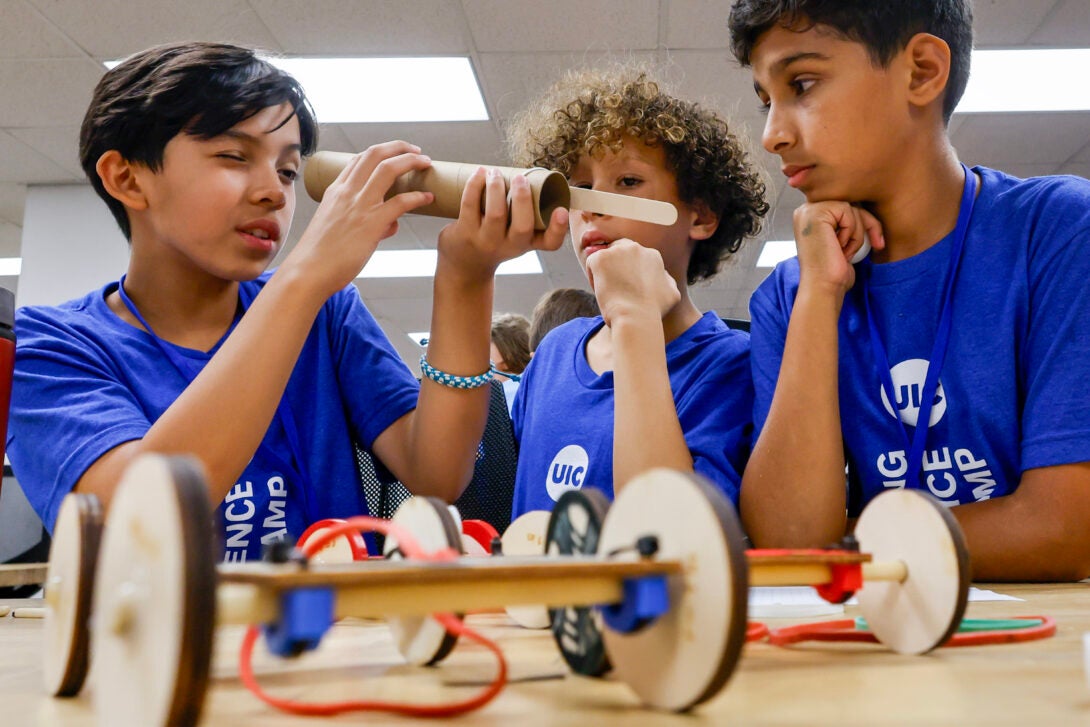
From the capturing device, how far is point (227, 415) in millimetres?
806

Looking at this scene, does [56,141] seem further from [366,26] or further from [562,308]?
[562,308]

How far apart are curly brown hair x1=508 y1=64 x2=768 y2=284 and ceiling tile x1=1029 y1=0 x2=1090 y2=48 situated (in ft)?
7.67

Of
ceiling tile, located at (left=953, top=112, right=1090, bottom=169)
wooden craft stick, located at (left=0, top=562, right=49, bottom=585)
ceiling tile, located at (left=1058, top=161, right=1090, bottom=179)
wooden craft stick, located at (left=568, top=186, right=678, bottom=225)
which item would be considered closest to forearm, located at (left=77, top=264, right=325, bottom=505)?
wooden craft stick, located at (left=568, top=186, right=678, bottom=225)

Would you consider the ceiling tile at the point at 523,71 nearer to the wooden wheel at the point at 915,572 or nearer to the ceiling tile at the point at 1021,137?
the ceiling tile at the point at 1021,137

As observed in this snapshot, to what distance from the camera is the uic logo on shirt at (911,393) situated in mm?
958

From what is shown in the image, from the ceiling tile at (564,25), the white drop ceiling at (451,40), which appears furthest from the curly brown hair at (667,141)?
the ceiling tile at (564,25)

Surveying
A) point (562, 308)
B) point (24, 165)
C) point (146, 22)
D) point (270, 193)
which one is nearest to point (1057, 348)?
point (270, 193)

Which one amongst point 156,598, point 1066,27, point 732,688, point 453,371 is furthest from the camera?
point 1066,27

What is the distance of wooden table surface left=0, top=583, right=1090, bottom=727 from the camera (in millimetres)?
312

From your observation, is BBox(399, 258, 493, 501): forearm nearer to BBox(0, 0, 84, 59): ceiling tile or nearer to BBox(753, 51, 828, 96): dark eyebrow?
BBox(753, 51, 828, 96): dark eyebrow

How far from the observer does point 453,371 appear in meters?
1.02

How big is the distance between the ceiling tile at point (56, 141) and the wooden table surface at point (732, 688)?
4057 mm

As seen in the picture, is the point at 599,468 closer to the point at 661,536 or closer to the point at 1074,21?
the point at 661,536

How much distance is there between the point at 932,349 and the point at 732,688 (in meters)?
0.73
